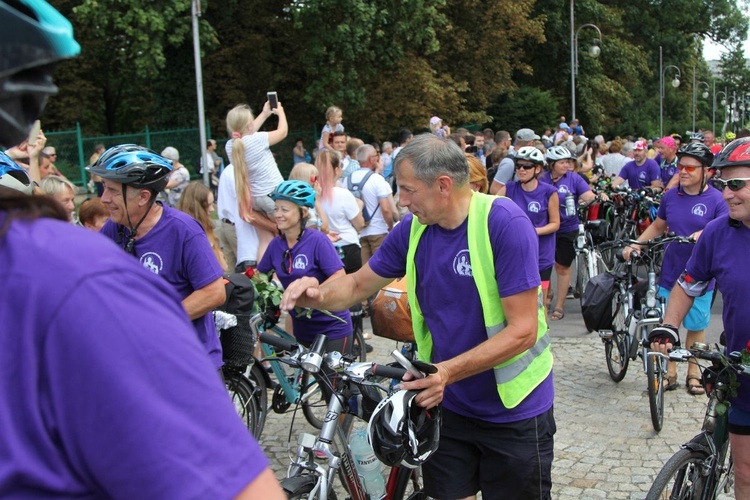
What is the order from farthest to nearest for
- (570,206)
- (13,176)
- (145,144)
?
(145,144) < (570,206) < (13,176)

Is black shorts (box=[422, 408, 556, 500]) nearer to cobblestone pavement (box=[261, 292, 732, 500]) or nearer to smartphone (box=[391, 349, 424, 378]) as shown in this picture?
smartphone (box=[391, 349, 424, 378])

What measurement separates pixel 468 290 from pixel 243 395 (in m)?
2.74

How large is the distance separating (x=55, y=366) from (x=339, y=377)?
2.51 meters

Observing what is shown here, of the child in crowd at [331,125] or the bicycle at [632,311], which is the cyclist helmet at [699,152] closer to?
the bicycle at [632,311]

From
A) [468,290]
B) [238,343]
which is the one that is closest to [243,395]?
[238,343]

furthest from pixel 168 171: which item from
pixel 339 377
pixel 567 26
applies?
pixel 567 26

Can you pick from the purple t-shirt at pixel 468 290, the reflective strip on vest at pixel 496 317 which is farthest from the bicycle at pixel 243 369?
the reflective strip on vest at pixel 496 317

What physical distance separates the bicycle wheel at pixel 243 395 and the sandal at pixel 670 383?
3.51 m

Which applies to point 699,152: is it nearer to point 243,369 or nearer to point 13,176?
point 243,369

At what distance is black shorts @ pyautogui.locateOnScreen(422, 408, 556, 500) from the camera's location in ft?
10.9

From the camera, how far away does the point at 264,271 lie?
5922 mm

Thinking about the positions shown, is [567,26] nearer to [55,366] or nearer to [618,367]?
[618,367]

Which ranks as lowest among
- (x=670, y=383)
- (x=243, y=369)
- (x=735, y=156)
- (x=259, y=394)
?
(x=670, y=383)

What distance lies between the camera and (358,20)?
2364 cm
